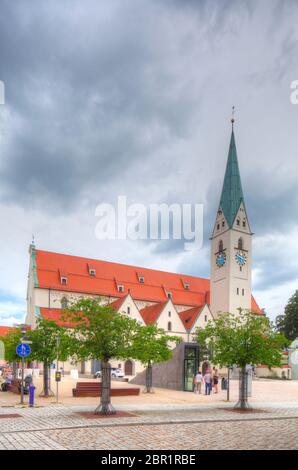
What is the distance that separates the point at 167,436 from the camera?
13.9 metres

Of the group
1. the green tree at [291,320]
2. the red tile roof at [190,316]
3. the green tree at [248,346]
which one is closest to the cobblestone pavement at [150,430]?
the green tree at [248,346]

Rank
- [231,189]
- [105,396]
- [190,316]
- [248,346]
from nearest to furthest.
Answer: [105,396] → [248,346] → [190,316] → [231,189]

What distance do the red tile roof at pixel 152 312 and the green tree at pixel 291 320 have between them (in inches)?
941

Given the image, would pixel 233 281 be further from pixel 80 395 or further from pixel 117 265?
pixel 80 395

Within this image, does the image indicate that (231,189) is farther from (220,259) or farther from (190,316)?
(190,316)

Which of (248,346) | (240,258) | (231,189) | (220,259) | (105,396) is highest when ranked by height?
(231,189)

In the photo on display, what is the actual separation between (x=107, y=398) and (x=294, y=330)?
70605mm

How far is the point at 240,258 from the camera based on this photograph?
255ft

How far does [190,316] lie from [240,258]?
1213 cm

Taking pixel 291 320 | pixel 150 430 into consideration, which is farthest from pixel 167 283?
pixel 150 430

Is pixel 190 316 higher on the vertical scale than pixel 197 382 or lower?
higher

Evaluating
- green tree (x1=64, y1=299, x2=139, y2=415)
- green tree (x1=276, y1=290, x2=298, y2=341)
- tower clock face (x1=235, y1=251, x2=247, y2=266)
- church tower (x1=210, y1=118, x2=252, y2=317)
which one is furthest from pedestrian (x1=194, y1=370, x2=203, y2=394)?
green tree (x1=276, y1=290, x2=298, y2=341)

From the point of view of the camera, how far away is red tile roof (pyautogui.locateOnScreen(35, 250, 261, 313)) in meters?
73.0

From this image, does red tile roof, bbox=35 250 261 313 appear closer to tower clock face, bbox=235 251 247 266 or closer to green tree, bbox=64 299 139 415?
tower clock face, bbox=235 251 247 266
